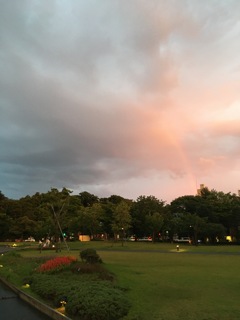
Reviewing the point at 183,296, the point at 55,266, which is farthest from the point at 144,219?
the point at 183,296

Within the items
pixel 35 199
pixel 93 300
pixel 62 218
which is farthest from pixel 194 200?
pixel 93 300

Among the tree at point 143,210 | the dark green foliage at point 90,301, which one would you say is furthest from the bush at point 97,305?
the tree at point 143,210

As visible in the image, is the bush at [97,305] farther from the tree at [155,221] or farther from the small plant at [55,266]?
the tree at [155,221]

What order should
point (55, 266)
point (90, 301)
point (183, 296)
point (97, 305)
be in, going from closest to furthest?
point (97, 305) → point (90, 301) → point (183, 296) → point (55, 266)

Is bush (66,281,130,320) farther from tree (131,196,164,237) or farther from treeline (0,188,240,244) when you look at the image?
tree (131,196,164,237)

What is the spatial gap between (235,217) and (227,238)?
7.61m

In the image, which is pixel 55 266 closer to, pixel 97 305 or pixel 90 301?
pixel 90 301

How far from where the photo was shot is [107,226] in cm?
8962

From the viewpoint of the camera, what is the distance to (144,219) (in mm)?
84188

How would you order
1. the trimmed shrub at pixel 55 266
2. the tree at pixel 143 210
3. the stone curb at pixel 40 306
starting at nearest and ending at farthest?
the stone curb at pixel 40 306 → the trimmed shrub at pixel 55 266 → the tree at pixel 143 210

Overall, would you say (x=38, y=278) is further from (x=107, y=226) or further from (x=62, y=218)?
(x=107, y=226)

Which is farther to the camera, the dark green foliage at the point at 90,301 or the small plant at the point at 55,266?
the small plant at the point at 55,266

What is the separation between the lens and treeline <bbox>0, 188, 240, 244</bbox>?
64250 mm

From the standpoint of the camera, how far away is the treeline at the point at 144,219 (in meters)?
64.2
